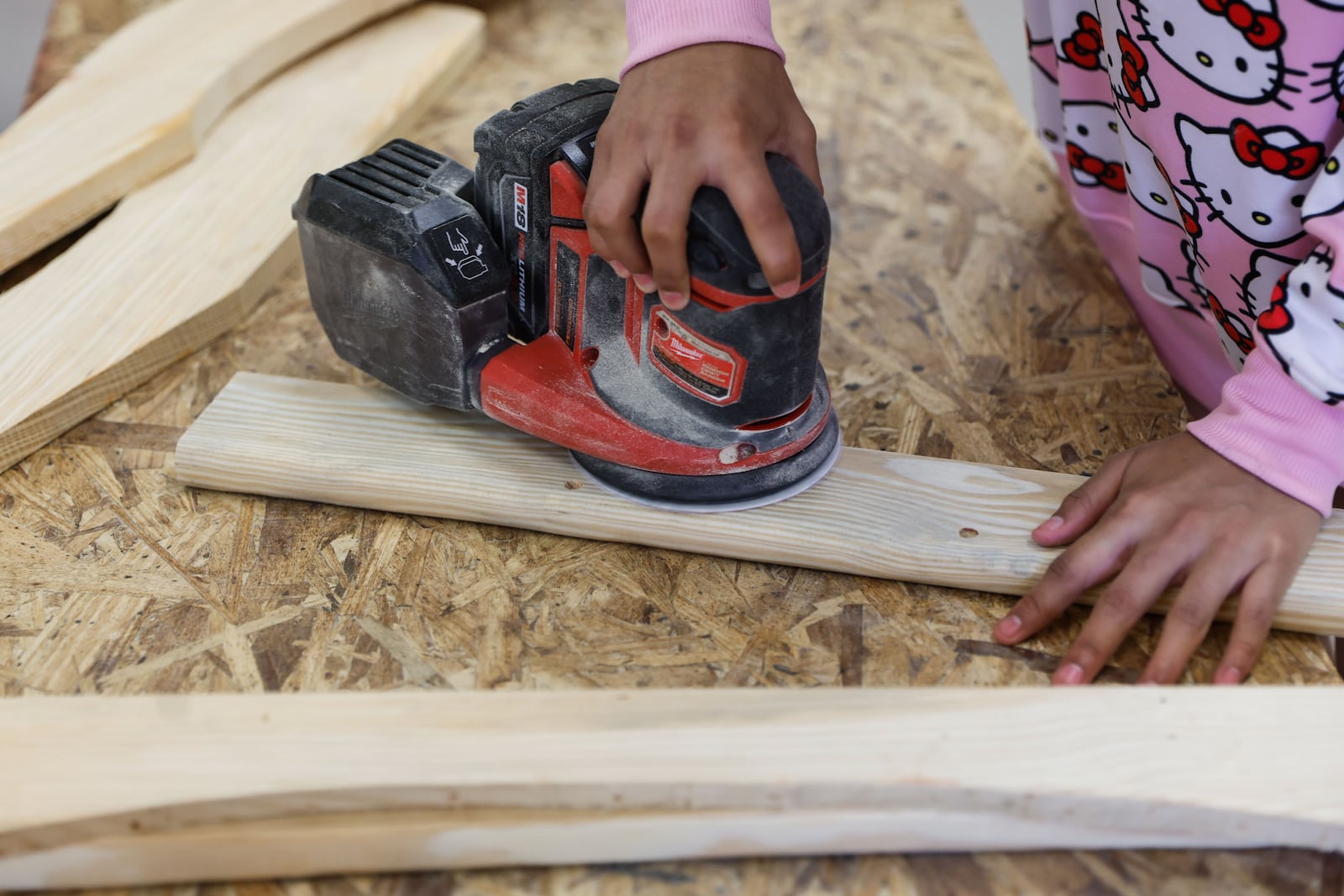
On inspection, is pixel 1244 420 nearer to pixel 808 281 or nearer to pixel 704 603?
pixel 808 281

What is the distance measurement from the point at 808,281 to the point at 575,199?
0.29m

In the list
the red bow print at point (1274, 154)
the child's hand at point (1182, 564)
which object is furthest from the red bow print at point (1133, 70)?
the child's hand at point (1182, 564)

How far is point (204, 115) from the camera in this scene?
6.59 ft

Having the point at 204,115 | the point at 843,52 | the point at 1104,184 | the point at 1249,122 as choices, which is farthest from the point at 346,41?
the point at 1249,122

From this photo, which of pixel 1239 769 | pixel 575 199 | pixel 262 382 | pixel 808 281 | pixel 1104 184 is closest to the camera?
pixel 1239 769

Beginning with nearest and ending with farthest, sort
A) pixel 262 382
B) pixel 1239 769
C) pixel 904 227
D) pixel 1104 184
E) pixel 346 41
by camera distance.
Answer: pixel 1239 769, pixel 262 382, pixel 1104 184, pixel 904 227, pixel 346 41

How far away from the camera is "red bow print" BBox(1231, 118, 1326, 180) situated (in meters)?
1.22

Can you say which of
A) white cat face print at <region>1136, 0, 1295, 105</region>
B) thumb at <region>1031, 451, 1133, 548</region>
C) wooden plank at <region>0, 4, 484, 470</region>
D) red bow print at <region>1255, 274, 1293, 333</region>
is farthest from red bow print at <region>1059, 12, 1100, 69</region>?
wooden plank at <region>0, 4, 484, 470</region>

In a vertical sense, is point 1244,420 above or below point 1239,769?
above

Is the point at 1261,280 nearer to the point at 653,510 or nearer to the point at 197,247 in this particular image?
the point at 653,510

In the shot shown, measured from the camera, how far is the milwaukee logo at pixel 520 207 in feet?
4.23

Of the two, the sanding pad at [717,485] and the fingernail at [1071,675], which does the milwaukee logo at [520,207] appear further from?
the fingernail at [1071,675]

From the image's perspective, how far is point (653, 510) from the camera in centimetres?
133

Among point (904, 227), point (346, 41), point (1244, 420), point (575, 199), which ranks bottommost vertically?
point (904, 227)
